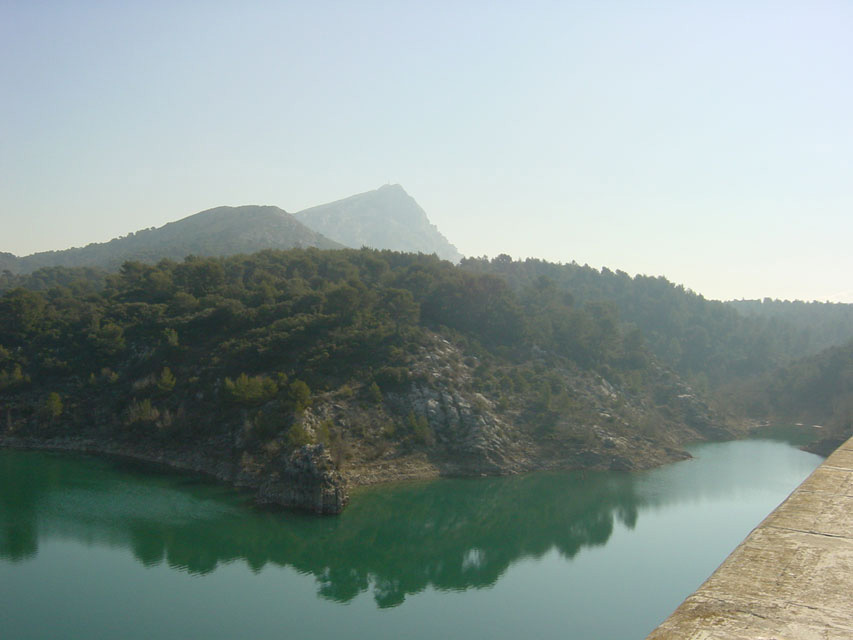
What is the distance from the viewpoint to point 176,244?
306ft

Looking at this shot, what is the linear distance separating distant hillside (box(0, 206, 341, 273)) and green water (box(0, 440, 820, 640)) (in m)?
63.1

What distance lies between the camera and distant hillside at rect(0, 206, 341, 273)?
8819 centimetres

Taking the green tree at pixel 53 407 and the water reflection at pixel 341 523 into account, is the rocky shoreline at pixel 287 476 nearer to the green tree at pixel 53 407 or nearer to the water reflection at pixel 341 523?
the water reflection at pixel 341 523

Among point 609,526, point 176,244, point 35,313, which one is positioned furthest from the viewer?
point 176,244

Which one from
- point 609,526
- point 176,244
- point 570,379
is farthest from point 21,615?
point 176,244

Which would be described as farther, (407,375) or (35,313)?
(35,313)

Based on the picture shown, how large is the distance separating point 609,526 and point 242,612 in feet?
50.6

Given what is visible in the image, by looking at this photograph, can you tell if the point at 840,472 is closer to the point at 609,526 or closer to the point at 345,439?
the point at 609,526

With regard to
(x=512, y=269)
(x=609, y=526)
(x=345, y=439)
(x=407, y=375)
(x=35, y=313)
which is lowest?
(x=609, y=526)

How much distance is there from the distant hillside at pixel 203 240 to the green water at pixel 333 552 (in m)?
63.1

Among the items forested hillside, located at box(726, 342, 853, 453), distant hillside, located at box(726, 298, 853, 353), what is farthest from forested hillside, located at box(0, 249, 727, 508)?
distant hillside, located at box(726, 298, 853, 353)

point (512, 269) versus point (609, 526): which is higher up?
point (512, 269)

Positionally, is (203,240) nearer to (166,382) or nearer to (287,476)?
(166,382)

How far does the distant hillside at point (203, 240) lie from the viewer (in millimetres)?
88188
